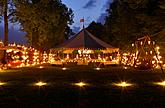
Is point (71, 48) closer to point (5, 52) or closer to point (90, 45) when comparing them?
point (90, 45)

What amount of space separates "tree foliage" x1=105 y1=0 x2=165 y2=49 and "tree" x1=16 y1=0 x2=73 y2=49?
411 inches

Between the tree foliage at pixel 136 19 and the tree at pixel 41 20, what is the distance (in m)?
10.4

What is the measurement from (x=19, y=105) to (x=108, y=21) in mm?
76524

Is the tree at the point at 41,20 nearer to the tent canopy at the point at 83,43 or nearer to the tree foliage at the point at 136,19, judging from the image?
the tent canopy at the point at 83,43

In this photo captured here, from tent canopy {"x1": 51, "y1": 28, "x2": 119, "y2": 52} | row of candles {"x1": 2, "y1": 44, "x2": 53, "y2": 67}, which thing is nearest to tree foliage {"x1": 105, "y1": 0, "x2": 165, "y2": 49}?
tent canopy {"x1": 51, "y1": 28, "x2": 119, "y2": 52}

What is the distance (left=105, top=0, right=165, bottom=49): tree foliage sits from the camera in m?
43.2

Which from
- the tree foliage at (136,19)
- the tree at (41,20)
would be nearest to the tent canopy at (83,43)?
the tree foliage at (136,19)

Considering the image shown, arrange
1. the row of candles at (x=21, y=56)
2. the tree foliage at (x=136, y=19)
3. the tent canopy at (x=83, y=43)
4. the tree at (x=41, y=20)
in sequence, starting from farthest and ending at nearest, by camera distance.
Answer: the tree at (x=41, y=20)
the row of candles at (x=21, y=56)
the tent canopy at (x=83, y=43)
the tree foliage at (x=136, y=19)

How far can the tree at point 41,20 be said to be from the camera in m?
52.9

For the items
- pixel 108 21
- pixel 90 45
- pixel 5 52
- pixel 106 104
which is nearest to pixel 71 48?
pixel 90 45

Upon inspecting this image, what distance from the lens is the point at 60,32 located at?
88.5 meters

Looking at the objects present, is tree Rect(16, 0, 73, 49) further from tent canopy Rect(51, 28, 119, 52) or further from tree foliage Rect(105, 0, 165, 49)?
tree foliage Rect(105, 0, 165, 49)

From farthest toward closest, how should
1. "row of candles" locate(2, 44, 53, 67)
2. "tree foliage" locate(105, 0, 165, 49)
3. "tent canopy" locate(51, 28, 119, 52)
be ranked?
"row of candles" locate(2, 44, 53, 67)
"tent canopy" locate(51, 28, 119, 52)
"tree foliage" locate(105, 0, 165, 49)

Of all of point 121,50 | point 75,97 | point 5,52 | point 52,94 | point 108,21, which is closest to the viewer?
point 75,97
